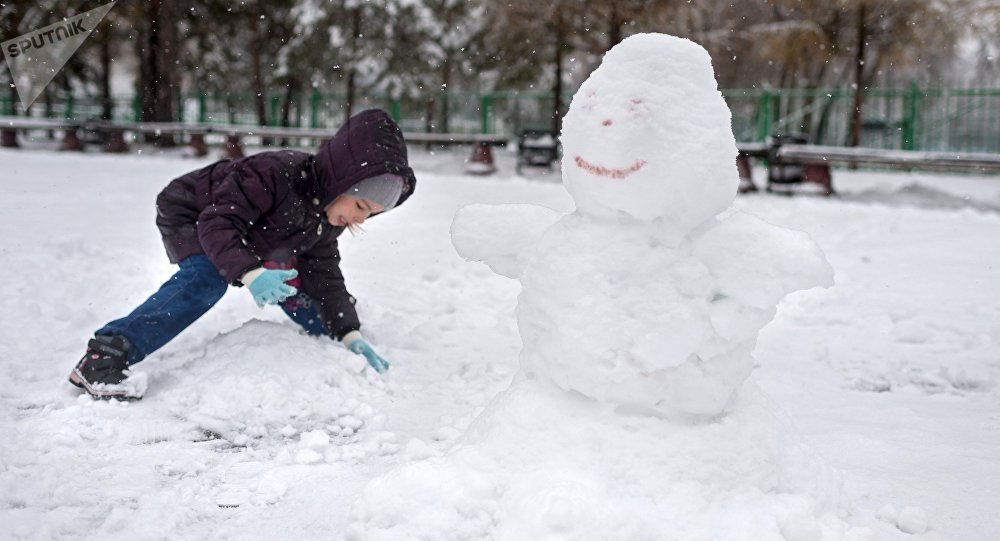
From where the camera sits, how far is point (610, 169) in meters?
2.21

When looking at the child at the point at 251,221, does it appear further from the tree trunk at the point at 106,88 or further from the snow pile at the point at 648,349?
the tree trunk at the point at 106,88

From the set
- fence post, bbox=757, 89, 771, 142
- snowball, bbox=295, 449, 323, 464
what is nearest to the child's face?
snowball, bbox=295, 449, 323, 464

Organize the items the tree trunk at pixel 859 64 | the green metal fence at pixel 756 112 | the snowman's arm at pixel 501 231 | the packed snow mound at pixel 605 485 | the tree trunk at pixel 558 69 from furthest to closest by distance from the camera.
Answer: the green metal fence at pixel 756 112, the tree trunk at pixel 558 69, the tree trunk at pixel 859 64, the snowman's arm at pixel 501 231, the packed snow mound at pixel 605 485

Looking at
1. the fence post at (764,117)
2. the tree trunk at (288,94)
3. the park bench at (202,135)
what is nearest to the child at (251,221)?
the park bench at (202,135)

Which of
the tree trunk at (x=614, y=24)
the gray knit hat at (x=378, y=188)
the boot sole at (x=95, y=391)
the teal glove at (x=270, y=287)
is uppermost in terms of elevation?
the tree trunk at (x=614, y=24)

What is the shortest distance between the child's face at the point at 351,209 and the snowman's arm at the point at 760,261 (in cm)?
155

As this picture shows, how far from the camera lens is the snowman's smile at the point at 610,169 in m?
2.18

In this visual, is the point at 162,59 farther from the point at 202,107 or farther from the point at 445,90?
the point at 445,90

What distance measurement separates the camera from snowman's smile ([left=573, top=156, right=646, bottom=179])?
2182 millimetres

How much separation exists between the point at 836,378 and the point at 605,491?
2.15m

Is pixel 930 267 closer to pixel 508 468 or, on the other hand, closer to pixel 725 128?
pixel 725 128

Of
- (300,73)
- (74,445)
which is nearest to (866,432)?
(74,445)

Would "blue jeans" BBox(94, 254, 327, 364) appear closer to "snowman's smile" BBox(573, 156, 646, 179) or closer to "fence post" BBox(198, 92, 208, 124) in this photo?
"snowman's smile" BBox(573, 156, 646, 179)

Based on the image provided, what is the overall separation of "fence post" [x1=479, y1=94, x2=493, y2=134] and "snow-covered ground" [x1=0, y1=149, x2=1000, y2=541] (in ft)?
42.7
